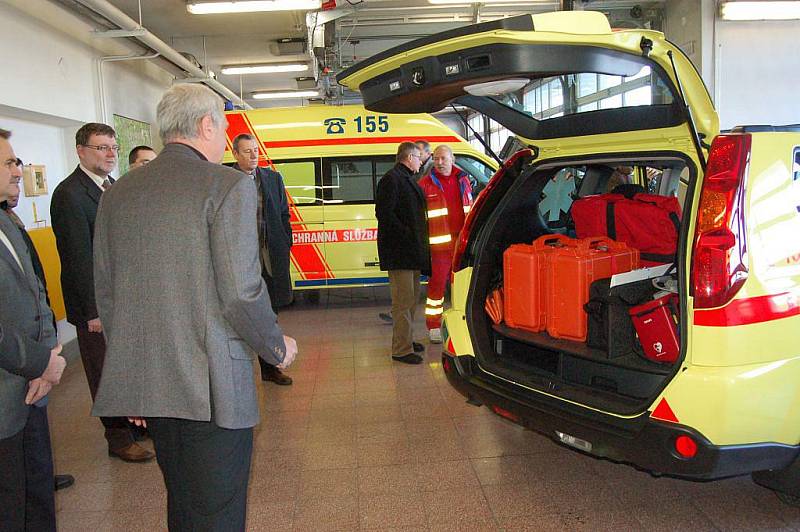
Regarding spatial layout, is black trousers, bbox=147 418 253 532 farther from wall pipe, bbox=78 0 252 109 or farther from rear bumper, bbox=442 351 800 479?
wall pipe, bbox=78 0 252 109

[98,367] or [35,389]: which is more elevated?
[35,389]

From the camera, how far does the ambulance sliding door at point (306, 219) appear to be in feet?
25.0

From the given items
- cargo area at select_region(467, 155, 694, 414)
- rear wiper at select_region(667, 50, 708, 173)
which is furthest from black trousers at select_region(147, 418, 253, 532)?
rear wiper at select_region(667, 50, 708, 173)

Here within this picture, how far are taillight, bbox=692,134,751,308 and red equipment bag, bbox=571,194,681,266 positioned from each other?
98 cm

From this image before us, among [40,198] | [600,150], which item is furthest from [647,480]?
[40,198]

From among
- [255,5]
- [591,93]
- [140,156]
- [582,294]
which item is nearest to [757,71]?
[591,93]

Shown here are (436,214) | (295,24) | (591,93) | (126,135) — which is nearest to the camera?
(436,214)

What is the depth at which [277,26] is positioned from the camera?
10.4m

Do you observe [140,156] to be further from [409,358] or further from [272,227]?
[409,358]

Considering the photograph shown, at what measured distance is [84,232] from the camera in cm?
332

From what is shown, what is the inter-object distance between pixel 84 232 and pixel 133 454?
1.26 m

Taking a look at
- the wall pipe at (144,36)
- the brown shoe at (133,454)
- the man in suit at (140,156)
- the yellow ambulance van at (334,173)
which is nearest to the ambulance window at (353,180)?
the yellow ambulance van at (334,173)

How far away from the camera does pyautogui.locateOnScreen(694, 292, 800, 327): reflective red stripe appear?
2158 mm

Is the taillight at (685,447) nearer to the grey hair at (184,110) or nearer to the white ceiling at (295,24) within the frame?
the grey hair at (184,110)
